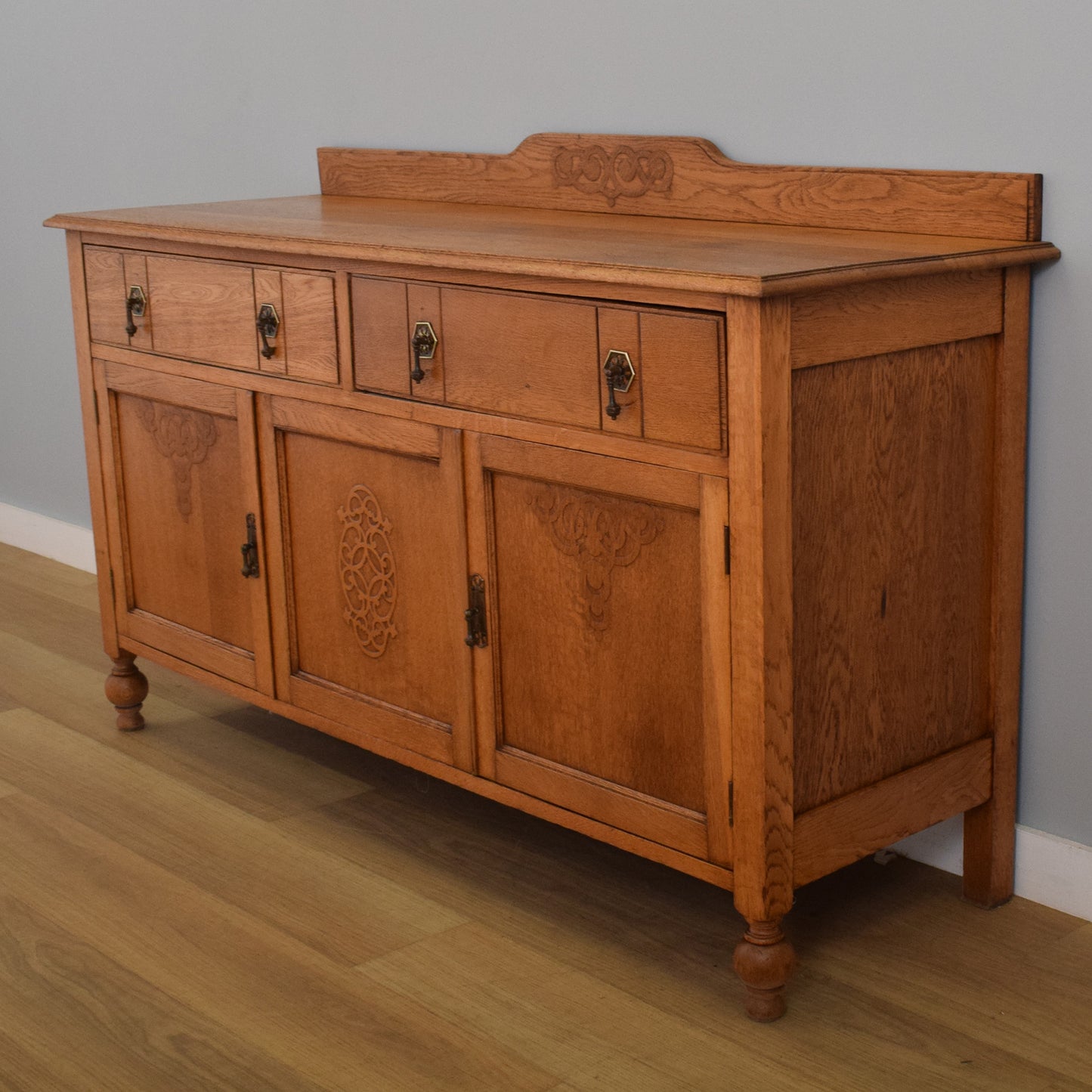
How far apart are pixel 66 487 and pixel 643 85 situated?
2162 millimetres

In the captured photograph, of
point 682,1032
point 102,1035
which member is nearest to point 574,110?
point 682,1032

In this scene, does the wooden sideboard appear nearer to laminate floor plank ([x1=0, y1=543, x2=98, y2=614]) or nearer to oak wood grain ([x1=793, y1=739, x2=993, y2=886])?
oak wood grain ([x1=793, y1=739, x2=993, y2=886])

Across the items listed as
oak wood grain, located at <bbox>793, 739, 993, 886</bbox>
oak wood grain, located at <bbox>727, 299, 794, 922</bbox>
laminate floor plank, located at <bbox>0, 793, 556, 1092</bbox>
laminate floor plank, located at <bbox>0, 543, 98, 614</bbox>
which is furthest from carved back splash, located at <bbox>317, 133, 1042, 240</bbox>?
laminate floor plank, located at <bbox>0, 543, 98, 614</bbox>

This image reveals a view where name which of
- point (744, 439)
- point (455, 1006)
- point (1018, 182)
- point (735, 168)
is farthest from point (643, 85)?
point (455, 1006)

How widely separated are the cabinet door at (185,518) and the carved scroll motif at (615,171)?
2.12 feet

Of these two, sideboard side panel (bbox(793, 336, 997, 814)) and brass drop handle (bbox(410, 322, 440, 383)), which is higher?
brass drop handle (bbox(410, 322, 440, 383))

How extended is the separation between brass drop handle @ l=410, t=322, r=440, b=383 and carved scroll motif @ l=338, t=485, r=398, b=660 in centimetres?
25

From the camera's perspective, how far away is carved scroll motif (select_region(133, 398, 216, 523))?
2629mm

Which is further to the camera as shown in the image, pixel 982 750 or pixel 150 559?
pixel 150 559

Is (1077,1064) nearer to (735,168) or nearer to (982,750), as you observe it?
(982,750)

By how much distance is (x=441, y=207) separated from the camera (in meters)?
2.74

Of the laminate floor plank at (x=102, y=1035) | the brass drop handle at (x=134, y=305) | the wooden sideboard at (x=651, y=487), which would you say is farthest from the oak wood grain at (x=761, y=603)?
the brass drop handle at (x=134, y=305)

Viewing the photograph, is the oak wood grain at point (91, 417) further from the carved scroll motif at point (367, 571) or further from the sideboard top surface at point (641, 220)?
the carved scroll motif at point (367, 571)

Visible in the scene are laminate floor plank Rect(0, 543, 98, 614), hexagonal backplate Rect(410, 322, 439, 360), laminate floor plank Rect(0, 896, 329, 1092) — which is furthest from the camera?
laminate floor plank Rect(0, 543, 98, 614)
